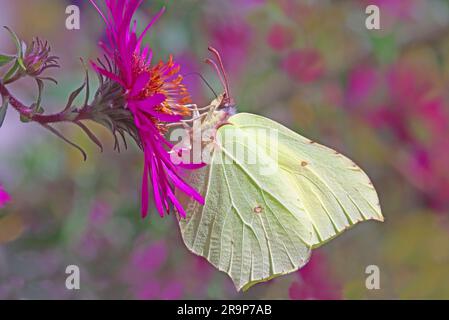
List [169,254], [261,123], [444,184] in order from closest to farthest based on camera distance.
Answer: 1. [261,123]
2. [169,254]
3. [444,184]

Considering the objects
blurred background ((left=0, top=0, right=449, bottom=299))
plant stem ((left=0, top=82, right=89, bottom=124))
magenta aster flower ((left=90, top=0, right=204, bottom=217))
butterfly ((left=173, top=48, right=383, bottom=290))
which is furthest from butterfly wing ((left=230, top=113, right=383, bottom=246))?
blurred background ((left=0, top=0, right=449, bottom=299))

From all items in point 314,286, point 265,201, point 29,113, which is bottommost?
point 314,286

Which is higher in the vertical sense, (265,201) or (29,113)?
(29,113)

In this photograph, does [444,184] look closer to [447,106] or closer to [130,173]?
[447,106]

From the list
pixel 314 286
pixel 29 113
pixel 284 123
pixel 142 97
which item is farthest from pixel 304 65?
pixel 29 113

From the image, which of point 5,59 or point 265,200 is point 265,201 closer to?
point 265,200

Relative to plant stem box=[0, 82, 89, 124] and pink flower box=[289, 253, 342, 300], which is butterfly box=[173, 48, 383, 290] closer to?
plant stem box=[0, 82, 89, 124]

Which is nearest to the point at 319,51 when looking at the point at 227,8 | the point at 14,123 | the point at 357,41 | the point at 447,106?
the point at 357,41

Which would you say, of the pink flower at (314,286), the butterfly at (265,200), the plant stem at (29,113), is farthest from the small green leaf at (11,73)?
the pink flower at (314,286)
